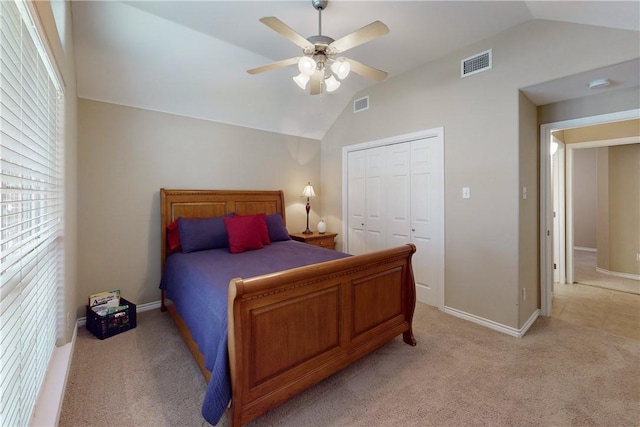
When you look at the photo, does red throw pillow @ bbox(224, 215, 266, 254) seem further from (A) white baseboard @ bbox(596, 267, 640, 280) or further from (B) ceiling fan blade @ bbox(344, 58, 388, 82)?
(A) white baseboard @ bbox(596, 267, 640, 280)

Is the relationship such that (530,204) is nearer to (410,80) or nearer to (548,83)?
(548,83)

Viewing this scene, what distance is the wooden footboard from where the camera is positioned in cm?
143

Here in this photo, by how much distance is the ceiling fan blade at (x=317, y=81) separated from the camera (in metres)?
2.18

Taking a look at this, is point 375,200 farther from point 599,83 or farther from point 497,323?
point 599,83

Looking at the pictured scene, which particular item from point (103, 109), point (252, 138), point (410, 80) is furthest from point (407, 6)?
point (103, 109)

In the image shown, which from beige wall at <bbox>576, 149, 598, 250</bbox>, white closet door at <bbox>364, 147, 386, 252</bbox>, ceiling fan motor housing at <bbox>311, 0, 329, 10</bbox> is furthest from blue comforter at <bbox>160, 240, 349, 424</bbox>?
beige wall at <bbox>576, 149, 598, 250</bbox>

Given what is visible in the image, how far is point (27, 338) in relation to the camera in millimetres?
1276

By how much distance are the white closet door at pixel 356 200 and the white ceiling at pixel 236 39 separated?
4.00 ft

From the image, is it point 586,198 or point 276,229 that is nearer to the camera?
point 276,229

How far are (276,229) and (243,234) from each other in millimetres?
654

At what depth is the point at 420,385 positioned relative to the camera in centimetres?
191

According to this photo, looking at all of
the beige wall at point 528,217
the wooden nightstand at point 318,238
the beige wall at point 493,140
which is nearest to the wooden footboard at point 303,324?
the beige wall at point 493,140

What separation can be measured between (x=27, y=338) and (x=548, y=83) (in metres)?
3.82

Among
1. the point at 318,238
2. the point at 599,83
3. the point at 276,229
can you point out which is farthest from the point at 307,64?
the point at 318,238
